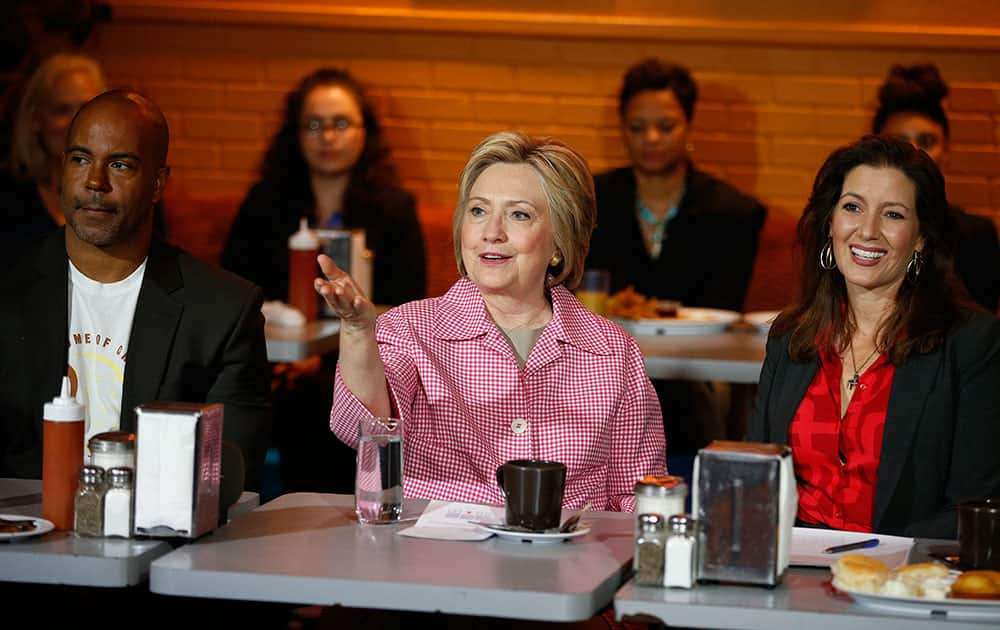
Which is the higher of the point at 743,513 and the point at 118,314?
the point at 118,314

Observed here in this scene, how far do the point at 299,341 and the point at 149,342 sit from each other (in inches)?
41.3

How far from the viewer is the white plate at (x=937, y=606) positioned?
1.63 metres

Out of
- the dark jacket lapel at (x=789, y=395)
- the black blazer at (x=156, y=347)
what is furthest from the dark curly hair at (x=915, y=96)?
the black blazer at (x=156, y=347)

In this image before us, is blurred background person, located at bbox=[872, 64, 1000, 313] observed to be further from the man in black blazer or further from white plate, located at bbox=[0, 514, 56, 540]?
white plate, located at bbox=[0, 514, 56, 540]

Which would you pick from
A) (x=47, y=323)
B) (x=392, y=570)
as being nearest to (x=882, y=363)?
(x=392, y=570)

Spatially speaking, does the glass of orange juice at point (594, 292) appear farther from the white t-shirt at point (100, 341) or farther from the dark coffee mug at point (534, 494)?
the dark coffee mug at point (534, 494)

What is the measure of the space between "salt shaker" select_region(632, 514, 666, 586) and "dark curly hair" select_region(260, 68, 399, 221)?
3203mm

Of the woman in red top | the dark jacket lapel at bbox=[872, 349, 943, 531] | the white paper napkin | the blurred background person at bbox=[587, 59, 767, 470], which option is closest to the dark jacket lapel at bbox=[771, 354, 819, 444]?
the woman in red top

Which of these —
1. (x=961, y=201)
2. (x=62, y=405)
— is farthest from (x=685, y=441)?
(x=62, y=405)

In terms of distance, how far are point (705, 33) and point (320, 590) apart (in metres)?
3.88

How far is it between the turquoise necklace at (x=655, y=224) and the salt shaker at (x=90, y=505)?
128 inches

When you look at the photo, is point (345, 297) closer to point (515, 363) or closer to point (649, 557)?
point (515, 363)

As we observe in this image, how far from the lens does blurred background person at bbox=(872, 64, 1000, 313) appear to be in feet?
14.7

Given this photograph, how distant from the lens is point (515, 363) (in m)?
2.54
